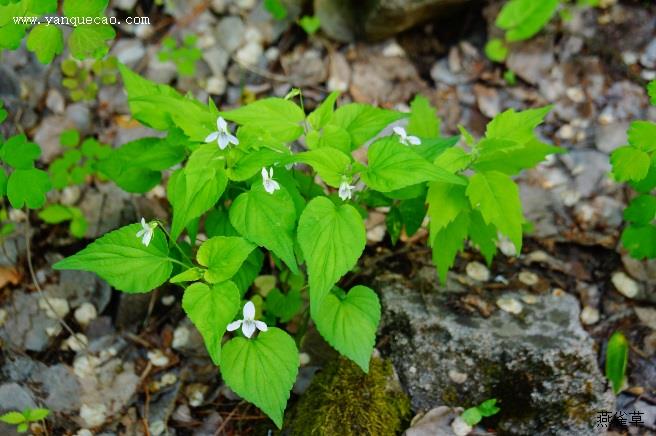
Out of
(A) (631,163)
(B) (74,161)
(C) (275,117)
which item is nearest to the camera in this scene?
(C) (275,117)

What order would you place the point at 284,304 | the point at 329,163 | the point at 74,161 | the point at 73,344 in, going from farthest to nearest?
the point at 74,161, the point at 73,344, the point at 284,304, the point at 329,163

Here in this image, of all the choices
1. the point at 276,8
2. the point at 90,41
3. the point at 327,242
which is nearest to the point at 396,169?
the point at 327,242

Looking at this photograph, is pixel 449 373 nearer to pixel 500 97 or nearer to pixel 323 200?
pixel 323 200

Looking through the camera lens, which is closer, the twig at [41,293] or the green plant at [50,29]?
the green plant at [50,29]

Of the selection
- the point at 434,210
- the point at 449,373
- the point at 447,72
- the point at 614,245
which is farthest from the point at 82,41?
the point at 614,245

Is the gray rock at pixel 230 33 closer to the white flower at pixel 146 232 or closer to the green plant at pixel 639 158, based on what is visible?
the white flower at pixel 146 232

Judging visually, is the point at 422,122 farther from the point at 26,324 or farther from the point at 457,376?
the point at 26,324

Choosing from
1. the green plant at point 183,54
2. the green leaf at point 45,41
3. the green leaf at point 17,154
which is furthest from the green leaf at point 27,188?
the green plant at point 183,54

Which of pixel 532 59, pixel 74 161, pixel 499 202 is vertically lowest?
pixel 74 161
